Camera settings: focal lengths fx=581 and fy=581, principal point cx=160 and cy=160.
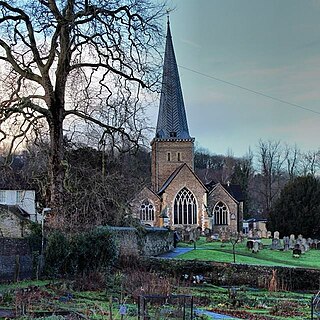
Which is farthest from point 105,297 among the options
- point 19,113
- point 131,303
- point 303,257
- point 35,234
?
point 303,257

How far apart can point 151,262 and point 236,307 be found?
34.6ft

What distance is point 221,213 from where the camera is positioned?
58.4 meters

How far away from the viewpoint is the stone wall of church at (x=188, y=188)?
55.6 metres

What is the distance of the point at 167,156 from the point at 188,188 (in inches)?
184

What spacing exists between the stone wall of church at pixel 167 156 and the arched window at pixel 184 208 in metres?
3.20

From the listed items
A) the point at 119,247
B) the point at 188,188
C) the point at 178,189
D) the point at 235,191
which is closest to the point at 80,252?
the point at 119,247

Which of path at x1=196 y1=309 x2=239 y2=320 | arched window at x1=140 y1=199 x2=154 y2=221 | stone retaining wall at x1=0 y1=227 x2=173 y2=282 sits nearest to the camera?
path at x1=196 y1=309 x2=239 y2=320

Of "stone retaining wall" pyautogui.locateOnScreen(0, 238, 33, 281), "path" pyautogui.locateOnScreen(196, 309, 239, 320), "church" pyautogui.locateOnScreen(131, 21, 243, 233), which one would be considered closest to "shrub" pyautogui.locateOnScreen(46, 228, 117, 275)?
"stone retaining wall" pyautogui.locateOnScreen(0, 238, 33, 281)

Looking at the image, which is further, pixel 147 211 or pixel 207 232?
pixel 147 211

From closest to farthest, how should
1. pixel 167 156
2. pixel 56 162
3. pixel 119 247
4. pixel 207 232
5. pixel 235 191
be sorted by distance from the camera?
pixel 56 162 < pixel 119 247 < pixel 207 232 < pixel 167 156 < pixel 235 191

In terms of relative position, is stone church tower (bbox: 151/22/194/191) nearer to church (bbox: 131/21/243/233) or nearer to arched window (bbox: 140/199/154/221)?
church (bbox: 131/21/243/233)

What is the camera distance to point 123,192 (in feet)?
90.2

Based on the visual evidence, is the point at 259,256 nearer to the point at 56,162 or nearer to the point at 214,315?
the point at 56,162

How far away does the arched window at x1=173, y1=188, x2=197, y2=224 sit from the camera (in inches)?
2194
